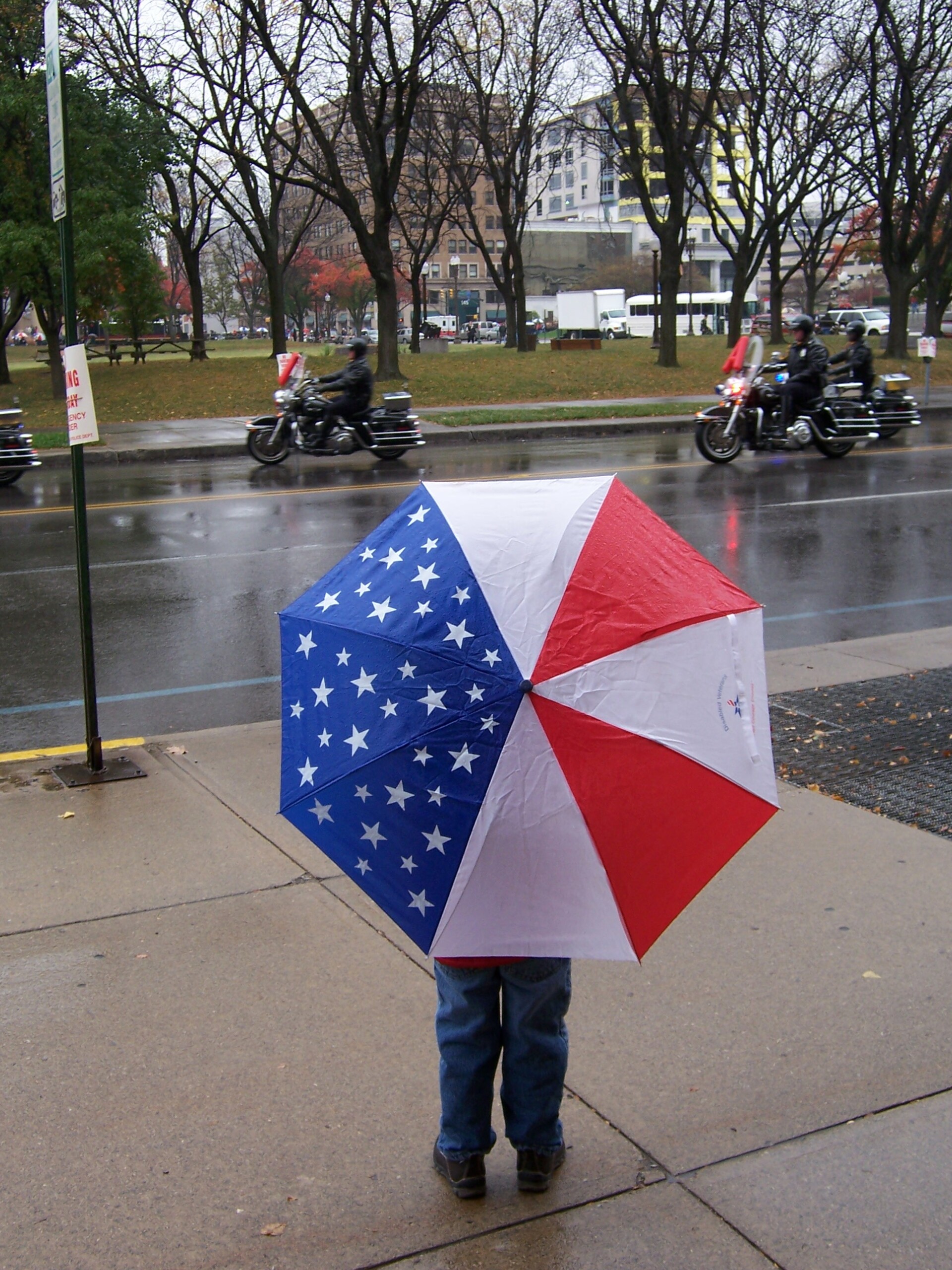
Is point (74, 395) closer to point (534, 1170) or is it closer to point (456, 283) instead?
point (534, 1170)

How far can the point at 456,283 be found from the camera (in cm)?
10594

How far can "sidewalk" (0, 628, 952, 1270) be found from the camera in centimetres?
276

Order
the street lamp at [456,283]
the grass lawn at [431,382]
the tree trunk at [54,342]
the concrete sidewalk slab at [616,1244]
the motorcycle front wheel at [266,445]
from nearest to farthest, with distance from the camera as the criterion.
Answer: the concrete sidewalk slab at [616,1244]
the motorcycle front wheel at [266,445]
the grass lawn at [431,382]
the tree trunk at [54,342]
the street lamp at [456,283]

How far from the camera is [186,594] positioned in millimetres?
9930

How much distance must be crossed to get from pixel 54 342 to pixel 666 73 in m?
18.8

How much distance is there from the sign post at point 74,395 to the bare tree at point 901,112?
3019cm

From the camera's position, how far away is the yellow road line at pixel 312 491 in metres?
14.7

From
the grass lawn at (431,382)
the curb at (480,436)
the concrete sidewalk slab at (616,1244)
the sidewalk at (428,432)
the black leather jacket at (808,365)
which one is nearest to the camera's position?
the concrete sidewalk slab at (616,1244)

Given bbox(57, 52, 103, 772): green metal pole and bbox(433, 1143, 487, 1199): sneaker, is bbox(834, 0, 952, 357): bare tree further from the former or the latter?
bbox(433, 1143, 487, 1199): sneaker

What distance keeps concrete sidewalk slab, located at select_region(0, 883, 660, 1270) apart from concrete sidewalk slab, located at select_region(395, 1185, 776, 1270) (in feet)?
0.18

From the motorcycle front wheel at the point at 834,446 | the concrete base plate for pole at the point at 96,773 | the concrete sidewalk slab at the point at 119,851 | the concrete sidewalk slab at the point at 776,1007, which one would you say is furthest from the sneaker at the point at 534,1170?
the motorcycle front wheel at the point at 834,446

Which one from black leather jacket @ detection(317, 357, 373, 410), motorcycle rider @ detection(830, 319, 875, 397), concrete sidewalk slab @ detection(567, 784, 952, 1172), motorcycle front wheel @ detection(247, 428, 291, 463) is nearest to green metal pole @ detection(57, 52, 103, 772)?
concrete sidewalk slab @ detection(567, 784, 952, 1172)

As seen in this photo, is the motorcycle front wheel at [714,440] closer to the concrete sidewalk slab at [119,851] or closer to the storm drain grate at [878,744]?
the storm drain grate at [878,744]

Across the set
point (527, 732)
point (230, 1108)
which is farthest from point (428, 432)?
point (527, 732)
